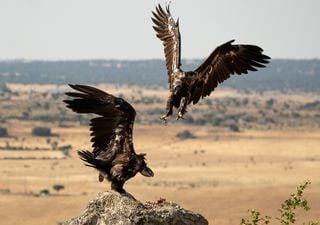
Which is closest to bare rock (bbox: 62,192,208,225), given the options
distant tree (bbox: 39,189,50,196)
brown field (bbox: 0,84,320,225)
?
brown field (bbox: 0,84,320,225)

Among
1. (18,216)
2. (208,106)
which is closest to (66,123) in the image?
(208,106)

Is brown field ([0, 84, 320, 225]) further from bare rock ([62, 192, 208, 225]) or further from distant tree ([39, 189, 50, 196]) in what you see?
bare rock ([62, 192, 208, 225])

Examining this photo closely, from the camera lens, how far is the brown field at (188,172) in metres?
Result: 46.8

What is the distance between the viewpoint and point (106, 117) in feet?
35.1

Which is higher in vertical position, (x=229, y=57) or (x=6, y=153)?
(x=229, y=57)

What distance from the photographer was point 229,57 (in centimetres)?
1274

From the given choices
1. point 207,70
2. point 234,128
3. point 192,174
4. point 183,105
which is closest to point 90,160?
point 183,105

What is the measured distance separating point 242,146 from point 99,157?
72020mm

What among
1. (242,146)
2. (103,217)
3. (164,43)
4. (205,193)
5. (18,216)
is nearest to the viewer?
(103,217)

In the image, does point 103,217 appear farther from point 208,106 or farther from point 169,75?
point 208,106

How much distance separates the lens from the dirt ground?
46.7m

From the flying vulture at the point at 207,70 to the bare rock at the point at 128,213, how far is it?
6.27 ft

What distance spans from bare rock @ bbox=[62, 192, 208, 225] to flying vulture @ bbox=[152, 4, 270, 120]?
6.27ft

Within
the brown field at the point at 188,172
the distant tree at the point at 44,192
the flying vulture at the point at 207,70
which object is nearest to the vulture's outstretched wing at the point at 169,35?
the flying vulture at the point at 207,70
